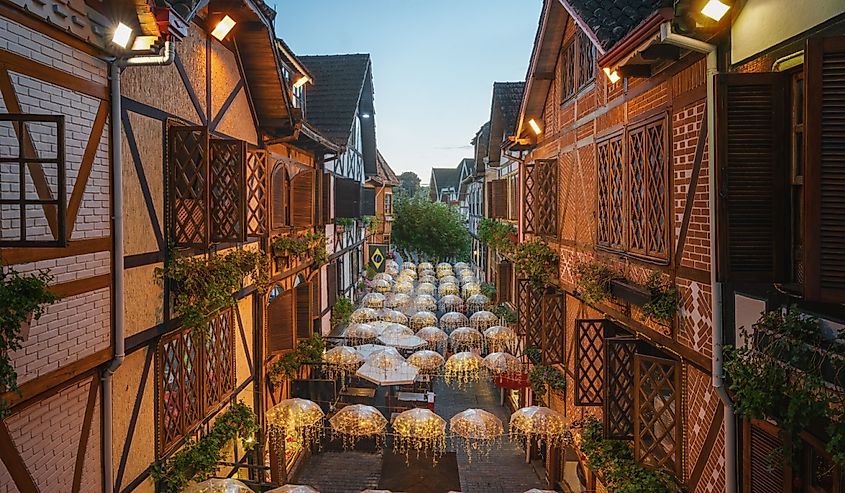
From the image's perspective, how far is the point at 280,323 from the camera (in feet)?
48.7

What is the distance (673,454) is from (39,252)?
7590 mm

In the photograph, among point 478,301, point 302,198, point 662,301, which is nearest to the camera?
point 662,301

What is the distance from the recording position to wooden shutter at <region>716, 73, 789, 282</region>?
18.2ft

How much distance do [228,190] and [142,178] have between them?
160cm

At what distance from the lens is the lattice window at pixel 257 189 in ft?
38.3

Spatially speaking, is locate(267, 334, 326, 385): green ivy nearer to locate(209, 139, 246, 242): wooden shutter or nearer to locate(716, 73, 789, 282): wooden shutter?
locate(209, 139, 246, 242): wooden shutter

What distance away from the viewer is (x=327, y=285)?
21.9m

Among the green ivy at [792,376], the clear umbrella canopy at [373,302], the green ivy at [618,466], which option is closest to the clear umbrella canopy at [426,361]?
the clear umbrella canopy at [373,302]

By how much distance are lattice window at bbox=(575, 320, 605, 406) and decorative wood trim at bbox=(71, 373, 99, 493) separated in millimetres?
7564

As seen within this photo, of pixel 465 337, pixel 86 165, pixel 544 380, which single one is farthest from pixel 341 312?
pixel 86 165

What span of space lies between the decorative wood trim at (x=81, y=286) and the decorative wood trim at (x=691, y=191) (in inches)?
264

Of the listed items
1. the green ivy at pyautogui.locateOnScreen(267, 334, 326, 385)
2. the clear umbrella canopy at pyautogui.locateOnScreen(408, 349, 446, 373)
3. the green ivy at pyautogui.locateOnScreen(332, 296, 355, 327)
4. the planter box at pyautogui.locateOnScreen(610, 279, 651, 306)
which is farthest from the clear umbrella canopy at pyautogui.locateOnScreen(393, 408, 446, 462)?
the green ivy at pyautogui.locateOnScreen(332, 296, 355, 327)

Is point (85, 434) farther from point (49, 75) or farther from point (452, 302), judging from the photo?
point (452, 302)

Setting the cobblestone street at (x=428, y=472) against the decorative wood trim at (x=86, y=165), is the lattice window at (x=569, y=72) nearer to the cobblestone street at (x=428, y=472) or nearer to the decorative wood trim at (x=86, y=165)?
the decorative wood trim at (x=86, y=165)
